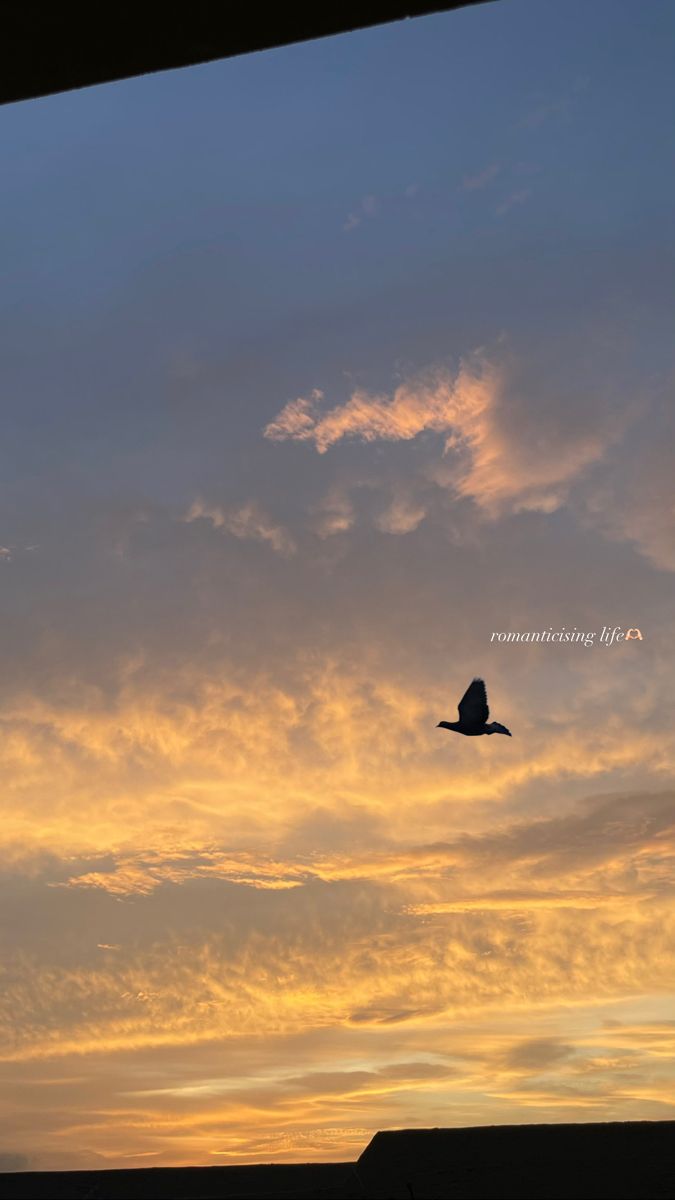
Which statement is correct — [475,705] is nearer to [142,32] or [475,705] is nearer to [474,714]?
[474,714]

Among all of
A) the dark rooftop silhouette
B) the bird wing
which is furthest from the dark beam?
the bird wing

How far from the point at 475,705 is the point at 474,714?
0.32ft

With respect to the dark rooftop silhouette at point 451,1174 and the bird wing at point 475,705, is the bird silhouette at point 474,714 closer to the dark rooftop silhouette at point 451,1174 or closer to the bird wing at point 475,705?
the bird wing at point 475,705

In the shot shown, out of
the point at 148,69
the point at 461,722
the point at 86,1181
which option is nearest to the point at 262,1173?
the point at 86,1181

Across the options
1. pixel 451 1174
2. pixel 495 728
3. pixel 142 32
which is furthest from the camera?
pixel 495 728

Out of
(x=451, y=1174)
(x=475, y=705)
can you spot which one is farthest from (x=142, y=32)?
(x=475, y=705)

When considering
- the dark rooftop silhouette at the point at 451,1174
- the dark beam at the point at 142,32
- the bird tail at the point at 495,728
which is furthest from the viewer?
the bird tail at the point at 495,728

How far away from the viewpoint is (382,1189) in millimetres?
3895

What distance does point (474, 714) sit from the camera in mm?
10648

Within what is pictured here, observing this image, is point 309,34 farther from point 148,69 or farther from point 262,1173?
point 262,1173

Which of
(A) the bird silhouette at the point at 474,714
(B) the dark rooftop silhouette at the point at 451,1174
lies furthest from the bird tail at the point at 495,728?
(B) the dark rooftop silhouette at the point at 451,1174

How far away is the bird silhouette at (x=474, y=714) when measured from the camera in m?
10.6

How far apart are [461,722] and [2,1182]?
23.3 feet

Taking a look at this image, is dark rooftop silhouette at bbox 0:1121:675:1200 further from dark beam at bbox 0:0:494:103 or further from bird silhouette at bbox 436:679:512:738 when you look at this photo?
bird silhouette at bbox 436:679:512:738
